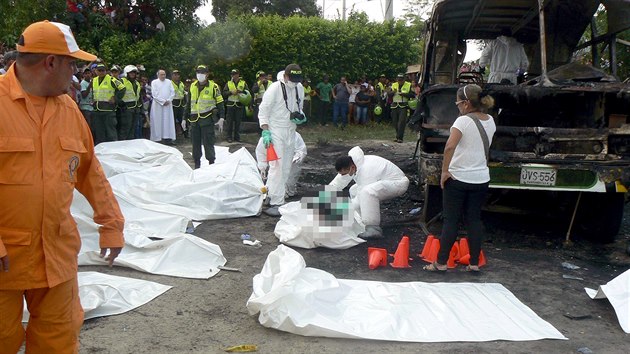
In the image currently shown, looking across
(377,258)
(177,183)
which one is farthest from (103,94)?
(377,258)

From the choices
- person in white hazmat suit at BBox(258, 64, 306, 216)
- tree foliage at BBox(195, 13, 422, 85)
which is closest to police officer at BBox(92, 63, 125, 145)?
person in white hazmat suit at BBox(258, 64, 306, 216)

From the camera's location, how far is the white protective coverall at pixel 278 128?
8.12 meters

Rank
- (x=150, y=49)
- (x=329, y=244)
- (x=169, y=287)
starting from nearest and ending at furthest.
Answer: (x=169, y=287), (x=329, y=244), (x=150, y=49)

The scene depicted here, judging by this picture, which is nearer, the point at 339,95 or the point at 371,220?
the point at 371,220

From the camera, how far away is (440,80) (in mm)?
8094

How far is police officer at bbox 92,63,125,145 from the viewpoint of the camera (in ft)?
39.6

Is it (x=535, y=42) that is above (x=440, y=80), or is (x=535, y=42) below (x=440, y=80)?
above

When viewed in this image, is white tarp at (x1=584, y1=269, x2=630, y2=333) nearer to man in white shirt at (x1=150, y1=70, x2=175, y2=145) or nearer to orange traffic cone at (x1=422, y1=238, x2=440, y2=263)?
orange traffic cone at (x1=422, y1=238, x2=440, y2=263)

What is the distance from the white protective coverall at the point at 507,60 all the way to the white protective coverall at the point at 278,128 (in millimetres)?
2652

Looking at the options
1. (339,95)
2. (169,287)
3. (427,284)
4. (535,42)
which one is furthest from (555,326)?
(339,95)

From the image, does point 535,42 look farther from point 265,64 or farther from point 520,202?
point 265,64

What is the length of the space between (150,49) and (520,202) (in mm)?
11745

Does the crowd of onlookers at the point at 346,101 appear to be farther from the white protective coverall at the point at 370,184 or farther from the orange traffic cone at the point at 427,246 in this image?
the orange traffic cone at the point at 427,246

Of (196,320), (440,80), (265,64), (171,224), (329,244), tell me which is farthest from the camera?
(265,64)
